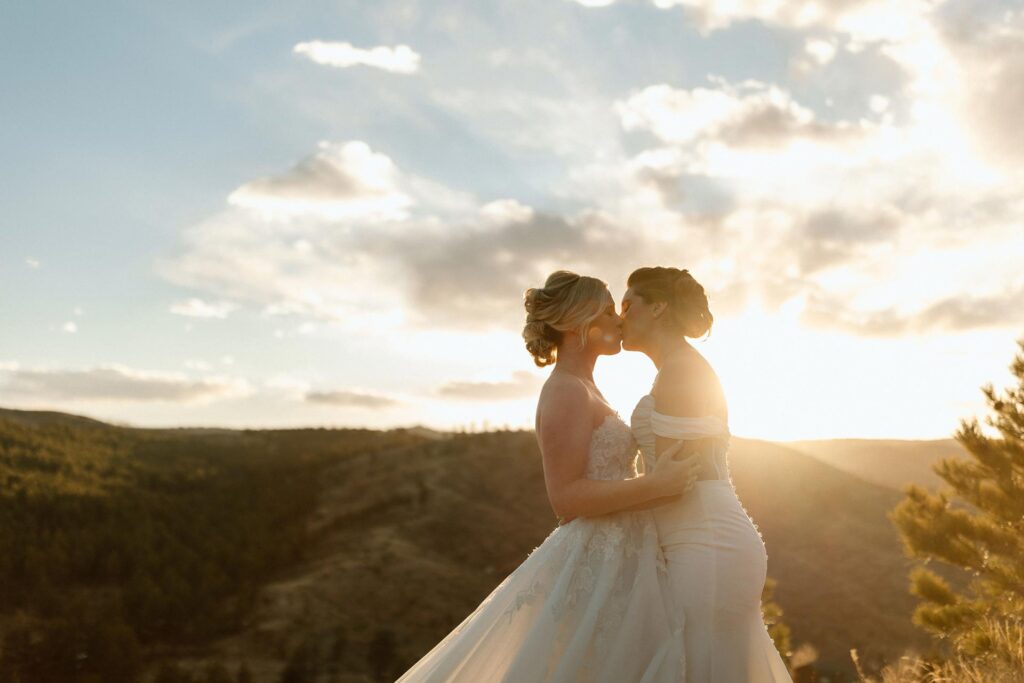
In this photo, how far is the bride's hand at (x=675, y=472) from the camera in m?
4.18

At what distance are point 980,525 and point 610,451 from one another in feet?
42.1

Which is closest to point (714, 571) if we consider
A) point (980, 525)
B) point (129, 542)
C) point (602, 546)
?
point (602, 546)

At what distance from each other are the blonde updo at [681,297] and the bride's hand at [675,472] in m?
0.62

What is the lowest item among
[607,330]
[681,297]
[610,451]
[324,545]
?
[324,545]

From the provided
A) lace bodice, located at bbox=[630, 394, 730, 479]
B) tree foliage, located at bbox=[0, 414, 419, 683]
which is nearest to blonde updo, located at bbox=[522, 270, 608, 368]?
lace bodice, located at bbox=[630, 394, 730, 479]

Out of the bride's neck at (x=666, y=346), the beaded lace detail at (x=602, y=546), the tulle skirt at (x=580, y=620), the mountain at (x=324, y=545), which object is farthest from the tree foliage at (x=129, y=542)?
the bride's neck at (x=666, y=346)

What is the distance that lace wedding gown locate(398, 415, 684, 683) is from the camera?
422cm

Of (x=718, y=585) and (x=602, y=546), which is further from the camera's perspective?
(x=602, y=546)

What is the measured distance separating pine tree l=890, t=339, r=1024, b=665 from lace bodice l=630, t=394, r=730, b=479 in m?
11.8

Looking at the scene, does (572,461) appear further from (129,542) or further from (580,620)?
(129,542)

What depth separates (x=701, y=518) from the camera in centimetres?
426

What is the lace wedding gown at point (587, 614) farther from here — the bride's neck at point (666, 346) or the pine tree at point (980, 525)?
the pine tree at point (980, 525)

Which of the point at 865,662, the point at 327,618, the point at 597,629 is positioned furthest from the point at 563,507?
the point at 865,662

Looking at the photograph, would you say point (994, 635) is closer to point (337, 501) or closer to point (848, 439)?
point (337, 501)
